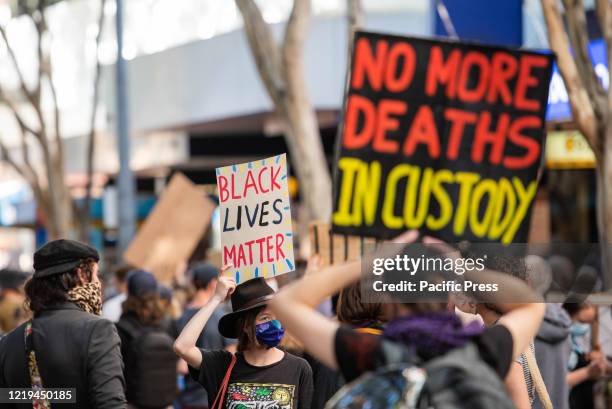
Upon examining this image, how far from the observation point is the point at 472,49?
637cm

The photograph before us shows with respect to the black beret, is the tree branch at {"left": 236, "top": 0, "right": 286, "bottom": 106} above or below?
above

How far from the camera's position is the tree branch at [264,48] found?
42.8ft

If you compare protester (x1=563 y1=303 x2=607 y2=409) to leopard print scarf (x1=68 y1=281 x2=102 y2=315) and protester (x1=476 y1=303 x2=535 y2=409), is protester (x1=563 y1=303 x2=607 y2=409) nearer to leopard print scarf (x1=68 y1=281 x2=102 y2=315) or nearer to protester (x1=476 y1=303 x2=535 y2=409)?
protester (x1=476 y1=303 x2=535 y2=409)

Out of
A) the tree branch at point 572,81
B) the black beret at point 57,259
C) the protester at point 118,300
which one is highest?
the tree branch at point 572,81

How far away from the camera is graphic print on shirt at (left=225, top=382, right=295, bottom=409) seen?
4.81m

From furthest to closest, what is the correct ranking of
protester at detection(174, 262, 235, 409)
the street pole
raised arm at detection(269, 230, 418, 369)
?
the street pole, protester at detection(174, 262, 235, 409), raised arm at detection(269, 230, 418, 369)

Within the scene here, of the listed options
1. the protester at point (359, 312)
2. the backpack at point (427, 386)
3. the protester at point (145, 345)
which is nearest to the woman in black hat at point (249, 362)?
the protester at point (359, 312)

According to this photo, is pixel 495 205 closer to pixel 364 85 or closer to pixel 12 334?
pixel 364 85

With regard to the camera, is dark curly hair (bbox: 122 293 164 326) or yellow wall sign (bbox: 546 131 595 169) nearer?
dark curly hair (bbox: 122 293 164 326)

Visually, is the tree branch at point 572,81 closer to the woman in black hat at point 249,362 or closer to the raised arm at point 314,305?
the woman in black hat at point 249,362

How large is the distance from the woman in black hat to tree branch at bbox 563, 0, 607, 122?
168 inches

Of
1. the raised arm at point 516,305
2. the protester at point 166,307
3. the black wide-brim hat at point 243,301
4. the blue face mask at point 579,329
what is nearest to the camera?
the raised arm at point 516,305

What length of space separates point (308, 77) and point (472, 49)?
585 inches

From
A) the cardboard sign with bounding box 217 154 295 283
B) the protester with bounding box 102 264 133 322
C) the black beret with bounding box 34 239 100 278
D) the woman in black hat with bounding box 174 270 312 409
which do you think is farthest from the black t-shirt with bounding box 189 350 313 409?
the protester with bounding box 102 264 133 322
